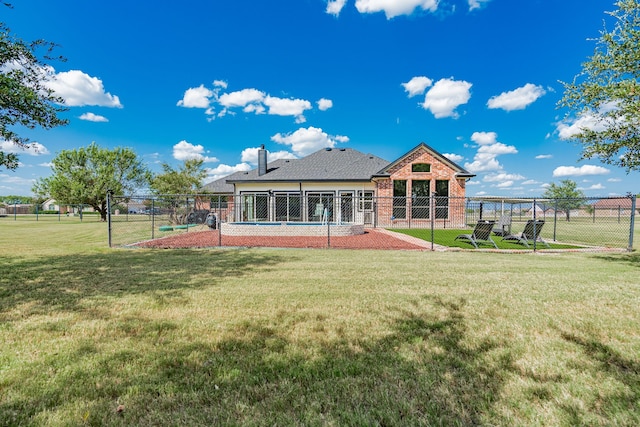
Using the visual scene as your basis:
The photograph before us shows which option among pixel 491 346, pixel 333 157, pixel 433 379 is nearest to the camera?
pixel 433 379

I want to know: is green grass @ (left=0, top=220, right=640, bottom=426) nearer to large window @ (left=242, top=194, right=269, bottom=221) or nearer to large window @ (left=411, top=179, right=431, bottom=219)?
large window @ (left=411, top=179, right=431, bottom=219)

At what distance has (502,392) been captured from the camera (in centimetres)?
224

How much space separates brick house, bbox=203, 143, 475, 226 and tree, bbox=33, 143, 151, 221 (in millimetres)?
19598

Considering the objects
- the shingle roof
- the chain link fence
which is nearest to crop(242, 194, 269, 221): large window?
the chain link fence

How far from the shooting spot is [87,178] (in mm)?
35031

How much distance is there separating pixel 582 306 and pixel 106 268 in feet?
27.8

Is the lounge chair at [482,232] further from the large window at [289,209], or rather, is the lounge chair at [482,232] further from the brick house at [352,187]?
the large window at [289,209]

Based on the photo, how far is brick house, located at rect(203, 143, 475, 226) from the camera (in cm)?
2064

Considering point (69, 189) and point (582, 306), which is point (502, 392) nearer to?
point (582, 306)

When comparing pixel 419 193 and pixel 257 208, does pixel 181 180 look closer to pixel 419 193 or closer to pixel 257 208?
pixel 257 208

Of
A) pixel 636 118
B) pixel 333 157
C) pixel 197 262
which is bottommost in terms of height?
pixel 197 262

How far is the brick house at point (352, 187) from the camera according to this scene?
20.6 meters

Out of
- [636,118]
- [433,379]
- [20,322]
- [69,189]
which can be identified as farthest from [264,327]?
[69,189]

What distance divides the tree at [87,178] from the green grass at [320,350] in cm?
3422
